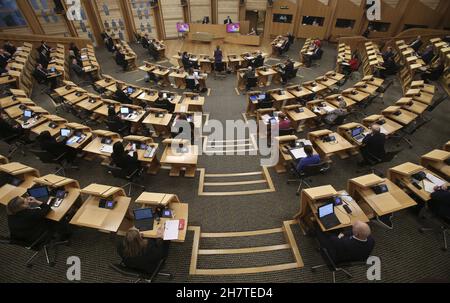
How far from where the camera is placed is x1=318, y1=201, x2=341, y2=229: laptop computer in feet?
13.8

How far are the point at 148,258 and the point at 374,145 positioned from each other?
5902mm

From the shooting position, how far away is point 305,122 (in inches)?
336

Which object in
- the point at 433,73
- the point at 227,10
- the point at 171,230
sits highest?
the point at 227,10

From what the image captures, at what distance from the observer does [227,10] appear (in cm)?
1781

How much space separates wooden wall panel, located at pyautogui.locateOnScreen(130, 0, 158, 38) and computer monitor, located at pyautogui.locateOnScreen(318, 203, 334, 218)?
62.1ft

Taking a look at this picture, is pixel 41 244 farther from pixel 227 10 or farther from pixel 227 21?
pixel 227 10

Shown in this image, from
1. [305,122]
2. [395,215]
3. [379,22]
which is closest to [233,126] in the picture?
[305,122]

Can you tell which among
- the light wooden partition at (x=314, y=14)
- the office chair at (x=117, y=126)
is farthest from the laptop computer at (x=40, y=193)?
the light wooden partition at (x=314, y=14)

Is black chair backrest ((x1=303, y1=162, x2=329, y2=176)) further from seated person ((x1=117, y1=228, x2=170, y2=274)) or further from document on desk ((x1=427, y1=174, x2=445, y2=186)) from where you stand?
seated person ((x1=117, y1=228, x2=170, y2=274))

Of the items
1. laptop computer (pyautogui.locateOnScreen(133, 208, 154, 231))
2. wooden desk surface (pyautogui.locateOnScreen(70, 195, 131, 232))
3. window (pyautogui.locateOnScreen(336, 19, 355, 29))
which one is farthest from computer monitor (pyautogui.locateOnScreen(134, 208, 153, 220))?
window (pyautogui.locateOnScreen(336, 19, 355, 29))

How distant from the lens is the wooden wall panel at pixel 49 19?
13.9 meters

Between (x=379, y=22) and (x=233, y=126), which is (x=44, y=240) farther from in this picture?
(x=379, y=22)

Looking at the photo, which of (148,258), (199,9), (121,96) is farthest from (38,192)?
(199,9)
